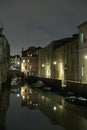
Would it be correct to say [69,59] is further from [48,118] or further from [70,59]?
[48,118]

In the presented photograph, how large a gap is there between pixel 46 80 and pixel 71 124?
137ft

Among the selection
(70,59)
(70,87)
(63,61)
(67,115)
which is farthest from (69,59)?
(67,115)

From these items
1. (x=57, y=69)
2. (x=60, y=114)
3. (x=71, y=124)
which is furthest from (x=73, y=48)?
(x=71, y=124)

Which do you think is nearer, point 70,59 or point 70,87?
point 70,87

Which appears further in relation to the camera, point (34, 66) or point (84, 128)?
point (34, 66)

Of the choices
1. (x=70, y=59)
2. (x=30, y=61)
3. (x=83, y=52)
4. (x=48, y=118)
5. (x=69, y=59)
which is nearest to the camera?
(x=48, y=118)

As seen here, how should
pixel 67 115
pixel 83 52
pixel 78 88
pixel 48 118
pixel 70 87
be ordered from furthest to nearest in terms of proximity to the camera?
pixel 70 87 → pixel 83 52 → pixel 78 88 → pixel 67 115 → pixel 48 118

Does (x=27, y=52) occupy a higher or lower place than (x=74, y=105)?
higher

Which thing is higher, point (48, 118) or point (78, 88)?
point (78, 88)

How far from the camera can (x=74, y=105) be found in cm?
3778

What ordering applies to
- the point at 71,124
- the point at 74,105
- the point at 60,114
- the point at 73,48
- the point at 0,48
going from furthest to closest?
1. the point at 0,48
2. the point at 73,48
3. the point at 74,105
4. the point at 60,114
5. the point at 71,124

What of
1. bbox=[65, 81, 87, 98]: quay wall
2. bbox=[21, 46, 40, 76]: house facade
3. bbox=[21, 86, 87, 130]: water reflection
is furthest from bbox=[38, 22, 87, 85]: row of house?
bbox=[21, 46, 40, 76]: house facade

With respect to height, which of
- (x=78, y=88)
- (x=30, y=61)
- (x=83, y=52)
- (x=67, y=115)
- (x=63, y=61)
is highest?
(x=30, y=61)

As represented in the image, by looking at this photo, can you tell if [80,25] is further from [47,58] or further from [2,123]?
[47,58]
